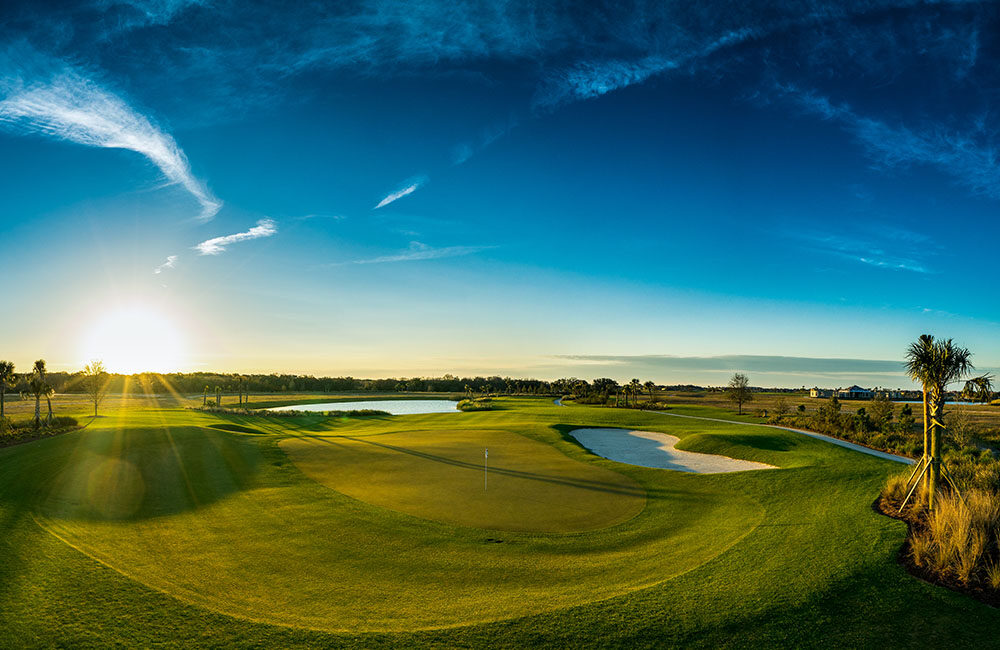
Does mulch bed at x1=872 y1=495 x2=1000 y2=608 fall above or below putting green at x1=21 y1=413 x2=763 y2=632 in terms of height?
above

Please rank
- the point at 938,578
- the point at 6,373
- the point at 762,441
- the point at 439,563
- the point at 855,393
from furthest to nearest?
the point at 855,393, the point at 6,373, the point at 762,441, the point at 439,563, the point at 938,578

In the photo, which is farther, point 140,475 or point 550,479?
point 550,479

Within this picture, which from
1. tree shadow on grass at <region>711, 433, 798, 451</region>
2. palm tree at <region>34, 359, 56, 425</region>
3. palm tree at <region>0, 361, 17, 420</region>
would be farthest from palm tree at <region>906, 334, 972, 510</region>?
palm tree at <region>0, 361, 17, 420</region>

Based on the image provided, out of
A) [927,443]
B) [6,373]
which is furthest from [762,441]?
[6,373]

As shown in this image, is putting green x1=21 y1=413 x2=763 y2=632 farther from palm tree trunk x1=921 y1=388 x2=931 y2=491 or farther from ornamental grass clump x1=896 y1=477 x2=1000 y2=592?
palm tree trunk x1=921 y1=388 x2=931 y2=491

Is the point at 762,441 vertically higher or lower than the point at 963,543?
lower

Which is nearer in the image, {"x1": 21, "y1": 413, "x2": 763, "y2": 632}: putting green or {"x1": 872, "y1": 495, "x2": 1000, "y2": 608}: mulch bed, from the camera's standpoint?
{"x1": 21, "y1": 413, "x2": 763, "y2": 632}: putting green

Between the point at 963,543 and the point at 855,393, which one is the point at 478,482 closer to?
the point at 963,543
